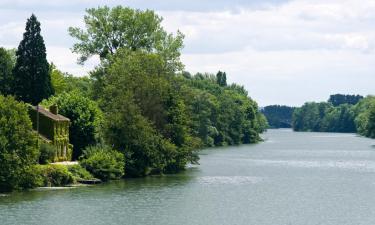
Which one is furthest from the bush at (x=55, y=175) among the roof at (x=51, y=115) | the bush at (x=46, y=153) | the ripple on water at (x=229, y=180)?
the ripple on water at (x=229, y=180)

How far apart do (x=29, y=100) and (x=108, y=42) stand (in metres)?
17.9

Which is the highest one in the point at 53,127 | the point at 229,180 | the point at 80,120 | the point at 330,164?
the point at 80,120

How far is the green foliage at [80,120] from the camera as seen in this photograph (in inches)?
3693

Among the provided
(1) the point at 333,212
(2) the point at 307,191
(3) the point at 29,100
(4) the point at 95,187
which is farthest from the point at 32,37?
(1) the point at 333,212

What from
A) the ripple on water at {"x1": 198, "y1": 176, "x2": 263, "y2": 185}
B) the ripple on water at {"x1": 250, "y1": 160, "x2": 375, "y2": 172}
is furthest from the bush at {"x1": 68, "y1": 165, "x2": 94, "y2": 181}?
the ripple on water at {"x1": 250, "y1": 160, "x2": 375, "y2": 172}

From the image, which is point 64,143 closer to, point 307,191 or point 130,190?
point 130,190

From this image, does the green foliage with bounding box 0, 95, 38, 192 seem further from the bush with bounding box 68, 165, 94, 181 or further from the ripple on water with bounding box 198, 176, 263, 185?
the ripple on water with bounding box 198, 176, 263, 185

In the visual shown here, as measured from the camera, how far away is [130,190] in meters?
75.8

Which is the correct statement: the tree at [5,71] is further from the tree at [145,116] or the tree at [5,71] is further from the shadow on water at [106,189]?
the shadow on water at [106,189]

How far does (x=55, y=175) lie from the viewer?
2992 inches

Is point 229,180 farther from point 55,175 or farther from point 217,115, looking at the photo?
point 217,115

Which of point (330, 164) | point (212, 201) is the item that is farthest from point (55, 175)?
point (330, 164)

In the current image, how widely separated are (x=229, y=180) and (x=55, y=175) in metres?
20.4

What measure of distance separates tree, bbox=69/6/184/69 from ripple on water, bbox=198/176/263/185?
27079mm
